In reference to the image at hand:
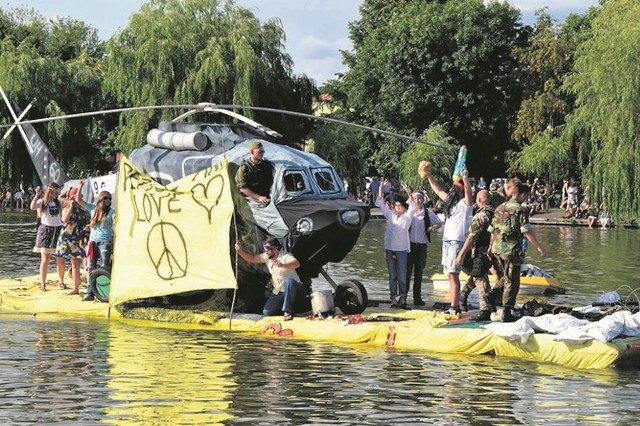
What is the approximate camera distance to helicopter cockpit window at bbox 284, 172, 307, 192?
18.8m

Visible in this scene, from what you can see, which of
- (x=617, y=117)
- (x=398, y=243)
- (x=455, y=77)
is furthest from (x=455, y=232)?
(x=455, y=77)

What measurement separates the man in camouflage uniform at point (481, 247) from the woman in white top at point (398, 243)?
5.64 ft

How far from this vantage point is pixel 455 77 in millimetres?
70375

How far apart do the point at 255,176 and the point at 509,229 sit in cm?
389

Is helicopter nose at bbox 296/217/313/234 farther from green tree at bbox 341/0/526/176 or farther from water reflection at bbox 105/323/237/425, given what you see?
green tree at bbox 341/0/526/176

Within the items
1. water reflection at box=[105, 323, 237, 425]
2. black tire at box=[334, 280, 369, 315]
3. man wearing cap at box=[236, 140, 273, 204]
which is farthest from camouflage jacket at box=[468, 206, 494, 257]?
water reflection at box=[105, 323, 237, 425]

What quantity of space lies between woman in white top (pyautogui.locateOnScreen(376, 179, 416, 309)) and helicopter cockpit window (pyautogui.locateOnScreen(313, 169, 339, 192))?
73 cm

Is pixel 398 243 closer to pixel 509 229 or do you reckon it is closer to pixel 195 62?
pixel 509 229

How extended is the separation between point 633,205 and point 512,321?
93.6 feet

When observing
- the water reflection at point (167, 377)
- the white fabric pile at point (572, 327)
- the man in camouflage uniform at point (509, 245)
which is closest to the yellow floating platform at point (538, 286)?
the man in camouflage uniform at point (509, 245)

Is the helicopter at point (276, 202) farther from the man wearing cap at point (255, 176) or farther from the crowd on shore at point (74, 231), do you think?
the crowd on shore at point (74, 231)

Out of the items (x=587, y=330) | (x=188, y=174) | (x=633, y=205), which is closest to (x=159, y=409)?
(x=587, y=330)

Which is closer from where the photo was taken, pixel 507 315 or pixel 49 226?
pixel 507 315

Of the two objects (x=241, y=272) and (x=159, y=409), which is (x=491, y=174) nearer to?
(x=241, y=272)
